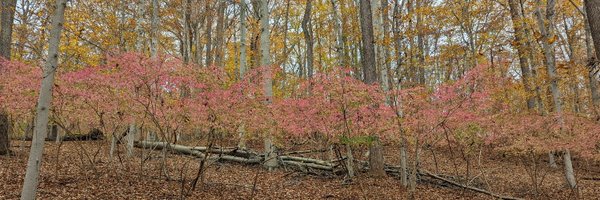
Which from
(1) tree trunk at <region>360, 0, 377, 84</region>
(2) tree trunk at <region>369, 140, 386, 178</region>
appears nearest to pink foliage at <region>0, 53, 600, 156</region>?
(1) tree trunk at <region>360, 0, 377, 84</region>

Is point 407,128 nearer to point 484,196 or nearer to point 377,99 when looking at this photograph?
point 377,99

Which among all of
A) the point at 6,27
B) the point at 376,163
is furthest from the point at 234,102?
the point at 6,27

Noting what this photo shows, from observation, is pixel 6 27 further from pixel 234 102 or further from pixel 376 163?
pixel 376 163

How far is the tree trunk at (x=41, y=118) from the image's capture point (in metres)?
3.98

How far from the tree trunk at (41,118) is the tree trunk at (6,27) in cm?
637

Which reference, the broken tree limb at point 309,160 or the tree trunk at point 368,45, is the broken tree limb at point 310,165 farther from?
the tree trunk at point 368,45

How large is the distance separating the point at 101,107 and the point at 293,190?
14.3ft

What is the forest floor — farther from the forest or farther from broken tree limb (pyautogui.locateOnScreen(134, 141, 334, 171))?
broken tree limb (pyautogui.locateOnScreen(134, 141, 334, 171))

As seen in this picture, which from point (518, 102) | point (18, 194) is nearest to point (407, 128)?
point (18, 194)

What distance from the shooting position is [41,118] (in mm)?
4012

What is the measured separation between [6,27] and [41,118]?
722cm

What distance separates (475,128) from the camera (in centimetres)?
685

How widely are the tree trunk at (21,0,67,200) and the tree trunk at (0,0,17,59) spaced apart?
637cm

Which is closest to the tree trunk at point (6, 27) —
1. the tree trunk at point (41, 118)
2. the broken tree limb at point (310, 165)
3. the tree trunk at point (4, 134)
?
the tree trunk at point (4, 134)
